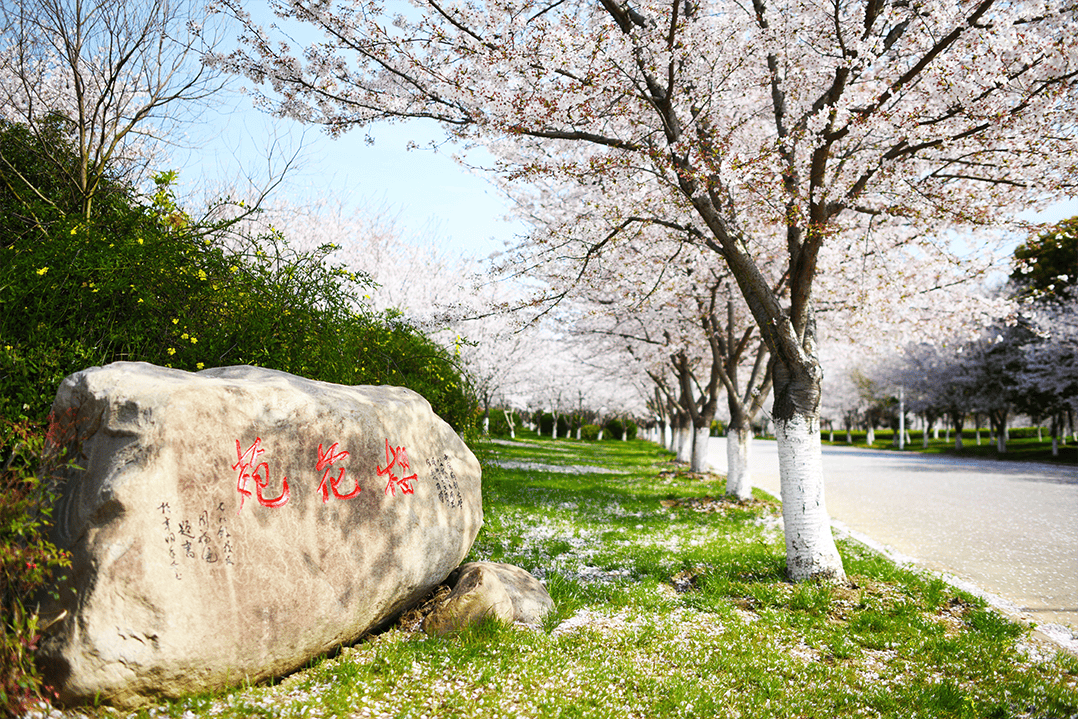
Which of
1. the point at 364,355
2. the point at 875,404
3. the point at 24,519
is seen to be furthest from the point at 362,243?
the point at 875,404

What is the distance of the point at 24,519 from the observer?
344 centimetres

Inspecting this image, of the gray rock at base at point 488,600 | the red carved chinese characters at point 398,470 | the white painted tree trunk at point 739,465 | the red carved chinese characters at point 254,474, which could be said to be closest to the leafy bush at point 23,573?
the red carved chinese characters at point 254,474

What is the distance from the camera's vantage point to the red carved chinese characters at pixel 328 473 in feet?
14.9

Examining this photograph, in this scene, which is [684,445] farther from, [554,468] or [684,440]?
[554,468]

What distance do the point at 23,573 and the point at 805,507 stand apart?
292 inches

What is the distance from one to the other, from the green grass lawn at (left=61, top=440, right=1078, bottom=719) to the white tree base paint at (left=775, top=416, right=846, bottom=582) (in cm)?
27

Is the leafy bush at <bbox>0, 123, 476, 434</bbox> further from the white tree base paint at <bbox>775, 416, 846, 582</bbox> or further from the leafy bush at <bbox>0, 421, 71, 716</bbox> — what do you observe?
the white tree base paint at <bbox>775, 416, 846, 582</bbox>

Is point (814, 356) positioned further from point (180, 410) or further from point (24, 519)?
point (24, 519)

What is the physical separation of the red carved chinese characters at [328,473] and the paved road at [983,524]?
24.3ft

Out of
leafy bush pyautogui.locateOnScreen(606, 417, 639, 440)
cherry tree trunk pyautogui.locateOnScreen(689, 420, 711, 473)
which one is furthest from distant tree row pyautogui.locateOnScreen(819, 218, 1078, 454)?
leafy bush pyautogui.locateOnScreen(606, 417, 639, 440)

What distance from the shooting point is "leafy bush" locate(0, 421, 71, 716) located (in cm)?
312

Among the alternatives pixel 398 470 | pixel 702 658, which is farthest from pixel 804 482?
pixel 398 470

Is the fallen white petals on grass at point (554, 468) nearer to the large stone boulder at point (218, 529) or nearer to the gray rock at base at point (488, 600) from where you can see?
the gray rock at base at point (488, 600)

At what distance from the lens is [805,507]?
7297mm
